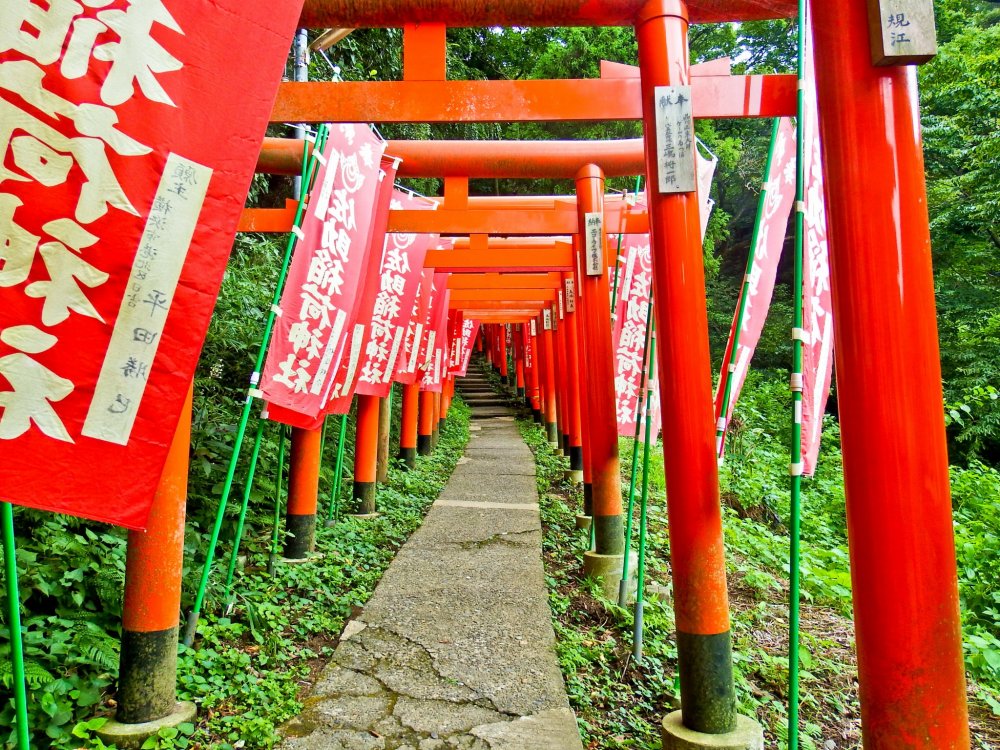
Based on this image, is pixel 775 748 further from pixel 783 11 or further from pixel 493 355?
pixel 493 355

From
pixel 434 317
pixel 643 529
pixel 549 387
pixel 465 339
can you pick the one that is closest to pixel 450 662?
pixel 643 529

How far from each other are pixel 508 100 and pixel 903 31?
2.23m

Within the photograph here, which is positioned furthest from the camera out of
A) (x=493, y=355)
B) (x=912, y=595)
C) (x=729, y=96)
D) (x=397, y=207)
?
(x=493, y=355)

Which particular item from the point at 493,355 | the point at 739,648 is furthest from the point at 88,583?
the point at 493,355

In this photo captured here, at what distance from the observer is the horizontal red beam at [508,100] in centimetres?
363

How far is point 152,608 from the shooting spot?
10.1ft

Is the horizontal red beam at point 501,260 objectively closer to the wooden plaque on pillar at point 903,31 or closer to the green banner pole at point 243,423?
the green banner pole at point 243,423

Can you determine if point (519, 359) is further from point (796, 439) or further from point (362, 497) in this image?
point (796, 439)

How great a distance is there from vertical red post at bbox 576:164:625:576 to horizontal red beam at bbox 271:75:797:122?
7.02 ft

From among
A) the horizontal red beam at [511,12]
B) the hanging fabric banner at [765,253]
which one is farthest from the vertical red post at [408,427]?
the hanging fabric banner at [765,253]

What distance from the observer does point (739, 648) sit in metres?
4.64

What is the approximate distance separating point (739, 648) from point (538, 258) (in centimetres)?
581

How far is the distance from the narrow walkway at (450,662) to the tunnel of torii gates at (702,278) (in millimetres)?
839

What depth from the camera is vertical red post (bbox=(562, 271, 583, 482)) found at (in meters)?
9.68
